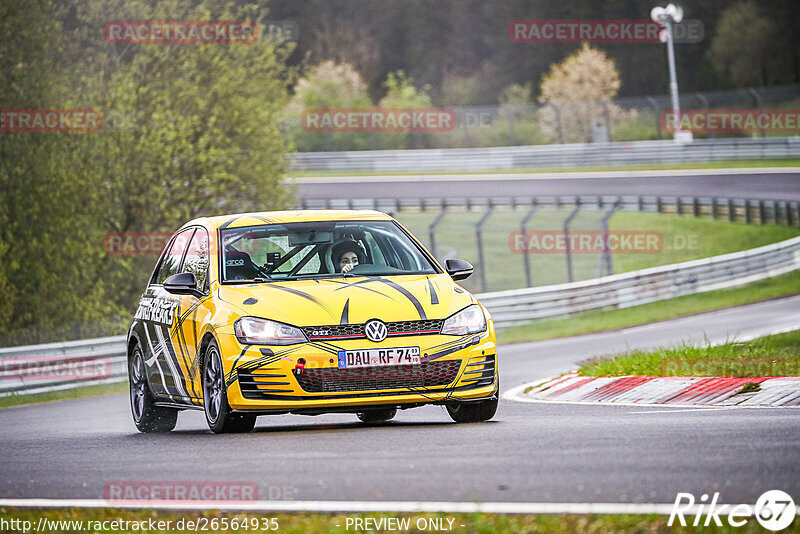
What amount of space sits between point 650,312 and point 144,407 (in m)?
20.5

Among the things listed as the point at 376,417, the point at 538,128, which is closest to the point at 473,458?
the point at 376,417

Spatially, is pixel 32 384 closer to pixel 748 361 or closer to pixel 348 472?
pixel 748 361

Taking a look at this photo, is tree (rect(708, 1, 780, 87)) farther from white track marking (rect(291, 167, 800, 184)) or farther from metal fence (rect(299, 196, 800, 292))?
metal fence (rect(299, 196, 800, 292))

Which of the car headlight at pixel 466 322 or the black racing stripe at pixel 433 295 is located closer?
the car headlight at pixel 466 322

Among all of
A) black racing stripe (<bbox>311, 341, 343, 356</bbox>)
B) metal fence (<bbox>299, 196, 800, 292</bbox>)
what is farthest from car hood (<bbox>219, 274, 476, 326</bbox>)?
metal fence (<bbox>299, 196, 800, 292</bbox>)

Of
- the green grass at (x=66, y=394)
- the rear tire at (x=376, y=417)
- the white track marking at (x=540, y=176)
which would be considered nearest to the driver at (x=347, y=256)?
the rear tire at (x=376, y=417)

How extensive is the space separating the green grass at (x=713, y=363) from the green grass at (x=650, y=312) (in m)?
13.0

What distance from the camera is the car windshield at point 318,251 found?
10.3 meters

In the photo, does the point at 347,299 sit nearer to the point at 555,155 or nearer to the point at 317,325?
the point at 317,325

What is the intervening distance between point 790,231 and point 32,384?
2544 centimetres

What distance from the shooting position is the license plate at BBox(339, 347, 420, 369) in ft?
30.0

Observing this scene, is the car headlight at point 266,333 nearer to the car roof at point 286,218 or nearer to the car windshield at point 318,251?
the car windshield at point 318,251

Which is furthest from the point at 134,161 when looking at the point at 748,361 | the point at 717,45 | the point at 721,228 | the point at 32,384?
the point at 717,45

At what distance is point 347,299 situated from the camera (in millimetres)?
9422
